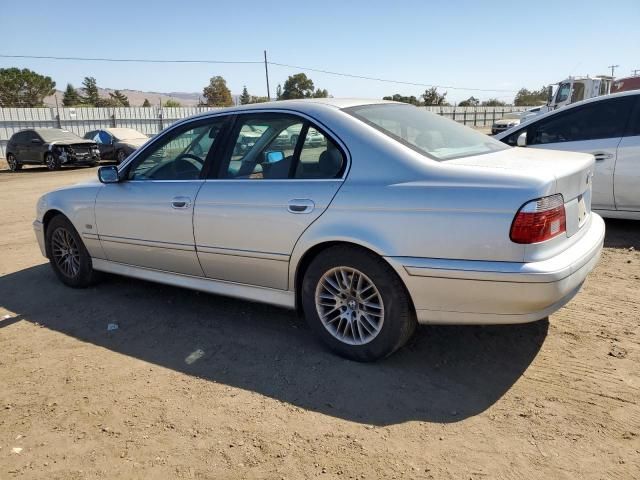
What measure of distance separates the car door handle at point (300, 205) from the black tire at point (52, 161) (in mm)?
18650

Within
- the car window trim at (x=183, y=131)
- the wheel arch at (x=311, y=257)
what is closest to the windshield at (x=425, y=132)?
the wheel arch at (x=311, y=257)

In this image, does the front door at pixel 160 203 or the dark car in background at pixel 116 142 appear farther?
the dark car in background at pixel 116 142

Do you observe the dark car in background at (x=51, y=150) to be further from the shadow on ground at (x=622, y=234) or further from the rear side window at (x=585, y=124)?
the shadow on ground at (x=622, y=234)

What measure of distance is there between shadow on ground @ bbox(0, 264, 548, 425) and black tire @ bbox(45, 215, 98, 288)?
0.19m

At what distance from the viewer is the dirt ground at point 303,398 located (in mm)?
2457

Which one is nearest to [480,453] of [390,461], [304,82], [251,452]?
[390,461]

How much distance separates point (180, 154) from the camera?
4.29m

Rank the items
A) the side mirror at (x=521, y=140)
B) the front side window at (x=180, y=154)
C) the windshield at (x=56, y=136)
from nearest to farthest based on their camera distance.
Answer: the front side window at (x=180, y=154) → the side mirror at (x=521, y=140) → the windshield at (x=56, y=136)

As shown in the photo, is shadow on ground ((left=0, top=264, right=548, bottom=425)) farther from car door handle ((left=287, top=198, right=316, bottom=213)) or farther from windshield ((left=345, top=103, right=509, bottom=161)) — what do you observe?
windshield ((left=345, top=103, right=509, bottom=161))

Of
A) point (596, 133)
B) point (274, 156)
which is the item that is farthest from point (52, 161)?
point (596, 133)

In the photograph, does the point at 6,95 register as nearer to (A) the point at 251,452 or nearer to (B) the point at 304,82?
(B) the point at 304,82

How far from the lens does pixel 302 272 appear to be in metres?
3.50

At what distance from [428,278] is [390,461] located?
1.01m

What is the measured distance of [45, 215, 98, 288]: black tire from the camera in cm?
499
